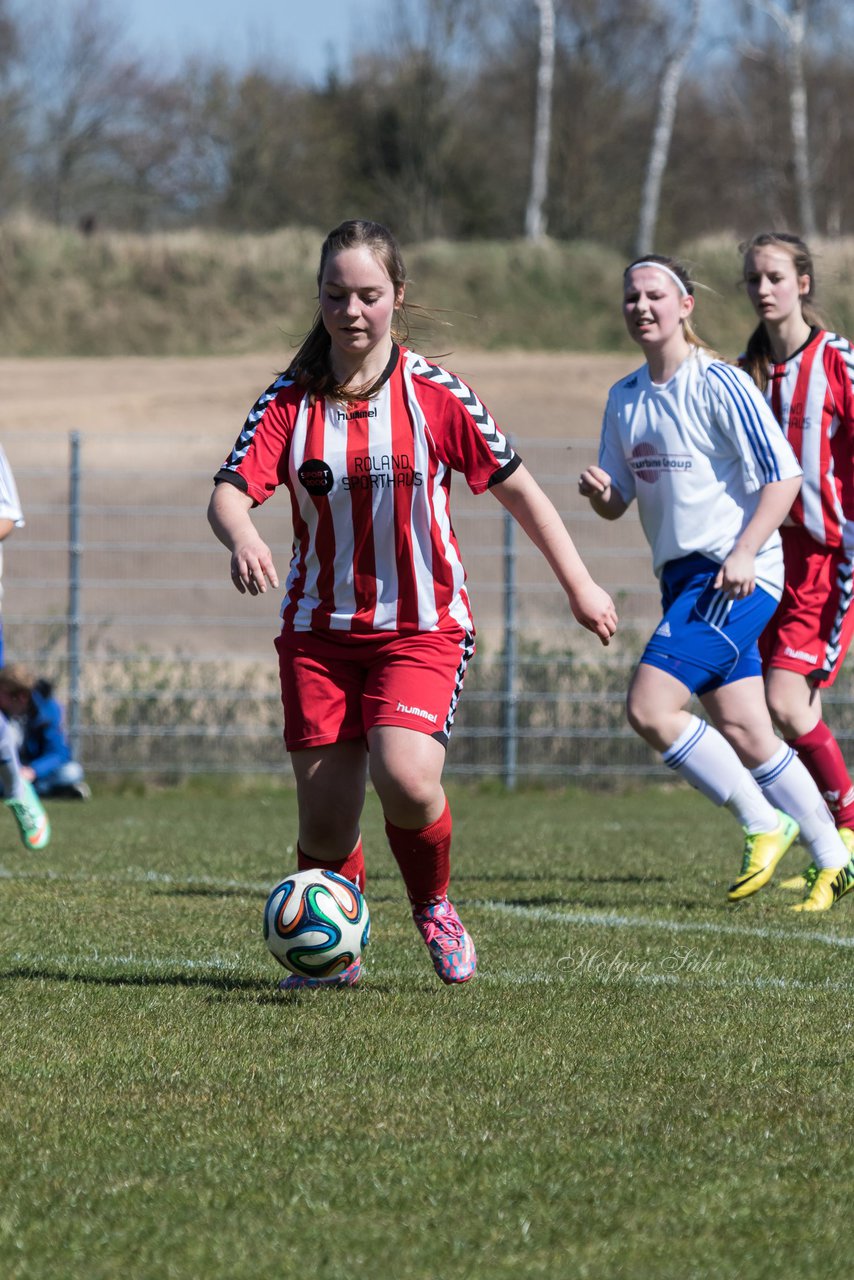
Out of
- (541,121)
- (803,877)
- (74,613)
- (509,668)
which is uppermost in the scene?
(541,121)

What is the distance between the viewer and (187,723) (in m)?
13.7

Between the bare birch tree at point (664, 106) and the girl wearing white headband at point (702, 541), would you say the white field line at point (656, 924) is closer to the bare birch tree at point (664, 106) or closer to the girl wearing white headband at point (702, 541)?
the girl wearing white headband at point (702, 541)

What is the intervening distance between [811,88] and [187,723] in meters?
39.9

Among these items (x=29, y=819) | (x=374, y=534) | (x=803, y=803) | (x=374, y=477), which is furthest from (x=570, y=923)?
(x=29, y=819)

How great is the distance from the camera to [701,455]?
6188 millimetres

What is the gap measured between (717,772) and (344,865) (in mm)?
1814

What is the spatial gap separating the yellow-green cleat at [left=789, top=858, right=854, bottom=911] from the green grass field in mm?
124

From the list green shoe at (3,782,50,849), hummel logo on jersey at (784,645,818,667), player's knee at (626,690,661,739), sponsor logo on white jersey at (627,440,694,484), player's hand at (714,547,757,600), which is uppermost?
sponsor logo on white jersey at (627,440,694,484)

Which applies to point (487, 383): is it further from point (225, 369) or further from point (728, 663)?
point (728, 663)

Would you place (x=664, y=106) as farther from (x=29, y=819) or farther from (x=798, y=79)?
(x=29, y=819)

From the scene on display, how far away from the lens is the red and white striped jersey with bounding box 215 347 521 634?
14.8 feet

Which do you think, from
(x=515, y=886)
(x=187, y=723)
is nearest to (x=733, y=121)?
(x=187, y=723)

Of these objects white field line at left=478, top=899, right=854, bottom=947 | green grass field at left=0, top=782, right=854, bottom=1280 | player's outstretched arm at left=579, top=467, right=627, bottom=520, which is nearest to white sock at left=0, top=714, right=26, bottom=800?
green grass field at left=0, top=782, right=854, bottom=1280

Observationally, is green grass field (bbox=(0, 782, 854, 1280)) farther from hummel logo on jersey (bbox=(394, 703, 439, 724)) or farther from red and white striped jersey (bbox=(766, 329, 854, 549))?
red and white striped jersey (bbox=(766, 329, 854, 549))
